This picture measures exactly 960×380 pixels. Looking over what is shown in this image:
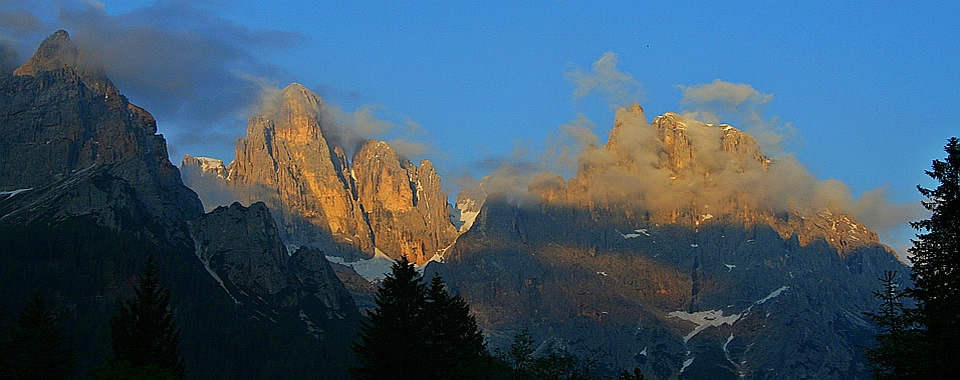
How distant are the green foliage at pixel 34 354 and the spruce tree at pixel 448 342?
1095 inches

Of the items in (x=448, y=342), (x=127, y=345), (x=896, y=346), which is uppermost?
(x=448, y=342)

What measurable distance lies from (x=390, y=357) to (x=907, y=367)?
3981 cm

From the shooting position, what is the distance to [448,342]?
9456 cm

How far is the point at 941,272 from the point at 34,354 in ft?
206

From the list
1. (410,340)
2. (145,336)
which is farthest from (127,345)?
(410,340)

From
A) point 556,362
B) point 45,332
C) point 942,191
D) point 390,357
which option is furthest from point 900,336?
point 556,362

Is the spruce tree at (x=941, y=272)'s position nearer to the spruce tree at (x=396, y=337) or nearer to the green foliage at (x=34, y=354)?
the spruce tree at (x=396, y=337)

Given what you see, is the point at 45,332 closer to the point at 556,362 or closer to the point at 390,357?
the point at 390,357

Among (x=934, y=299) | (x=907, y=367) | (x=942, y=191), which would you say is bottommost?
(x=907, y=367)

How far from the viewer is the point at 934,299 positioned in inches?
2089

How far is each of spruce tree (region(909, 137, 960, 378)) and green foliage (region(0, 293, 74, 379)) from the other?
59.6 m

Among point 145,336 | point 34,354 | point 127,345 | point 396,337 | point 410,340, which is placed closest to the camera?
point 127,345

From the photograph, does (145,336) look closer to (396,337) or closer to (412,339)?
(396,337)

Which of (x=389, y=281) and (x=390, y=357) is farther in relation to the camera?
(x=389, y=281)
